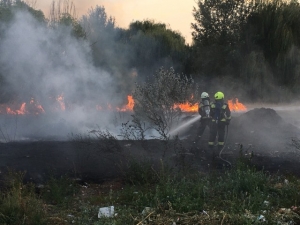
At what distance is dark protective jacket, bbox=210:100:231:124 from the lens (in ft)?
34.7

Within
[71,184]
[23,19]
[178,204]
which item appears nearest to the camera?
[178,204]

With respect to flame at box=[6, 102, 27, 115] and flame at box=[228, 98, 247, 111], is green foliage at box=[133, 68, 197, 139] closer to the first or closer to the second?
flame at box=[6, 102, 27, 115]

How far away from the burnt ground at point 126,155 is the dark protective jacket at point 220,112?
909 mm

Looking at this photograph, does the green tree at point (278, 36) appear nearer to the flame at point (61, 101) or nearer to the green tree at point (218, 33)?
the green tree at point (218, 33)

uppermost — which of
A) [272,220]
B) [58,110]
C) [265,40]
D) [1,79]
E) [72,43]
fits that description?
[265,40]

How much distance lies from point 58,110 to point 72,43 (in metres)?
2.65

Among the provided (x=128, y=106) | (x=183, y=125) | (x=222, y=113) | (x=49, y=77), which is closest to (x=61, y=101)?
(x=49, y=77)

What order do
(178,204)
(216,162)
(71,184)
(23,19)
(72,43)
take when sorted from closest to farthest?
(178,204) < (71,184) < (216,162) < (23,19) < (72,43)

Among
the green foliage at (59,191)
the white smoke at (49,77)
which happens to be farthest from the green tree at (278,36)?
the green foliage at (59,191)

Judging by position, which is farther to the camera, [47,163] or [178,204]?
[47,163]

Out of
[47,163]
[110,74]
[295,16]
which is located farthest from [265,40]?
[47,163]

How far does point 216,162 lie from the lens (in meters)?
9.70

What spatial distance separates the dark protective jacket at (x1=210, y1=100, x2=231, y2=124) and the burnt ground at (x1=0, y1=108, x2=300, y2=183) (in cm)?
91

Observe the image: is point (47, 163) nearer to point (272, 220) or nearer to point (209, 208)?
point (209, 208)
